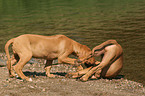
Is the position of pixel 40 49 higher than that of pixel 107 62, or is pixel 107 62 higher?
pixel 40 49

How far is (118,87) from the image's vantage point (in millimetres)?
8750

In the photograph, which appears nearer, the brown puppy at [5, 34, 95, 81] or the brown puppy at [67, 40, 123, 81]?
the brown puppy at [5, 34, 95, 81]

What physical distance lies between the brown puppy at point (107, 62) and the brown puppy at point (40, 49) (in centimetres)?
39

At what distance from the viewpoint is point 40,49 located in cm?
916

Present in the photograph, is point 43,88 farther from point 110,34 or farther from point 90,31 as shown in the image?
point 90,31

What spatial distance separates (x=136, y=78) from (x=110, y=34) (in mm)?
10173

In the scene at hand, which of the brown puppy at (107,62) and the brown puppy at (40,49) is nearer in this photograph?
the brown puppy at (40,49)

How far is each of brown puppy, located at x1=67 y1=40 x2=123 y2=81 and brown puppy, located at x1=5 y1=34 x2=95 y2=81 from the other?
1.27 ft

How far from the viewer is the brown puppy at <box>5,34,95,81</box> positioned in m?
8.78

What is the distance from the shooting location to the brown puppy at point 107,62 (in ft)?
30.9

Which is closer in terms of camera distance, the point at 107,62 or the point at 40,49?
the point at 40,49

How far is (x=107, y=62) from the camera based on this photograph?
372 inches

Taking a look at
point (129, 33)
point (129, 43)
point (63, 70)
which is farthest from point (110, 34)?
point (63, 70)

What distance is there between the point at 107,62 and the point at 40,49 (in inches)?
99.4
